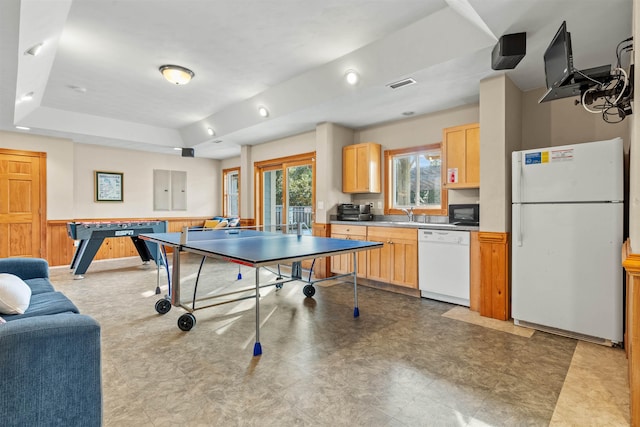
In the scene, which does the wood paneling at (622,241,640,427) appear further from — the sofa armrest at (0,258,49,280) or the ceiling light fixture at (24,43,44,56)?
the ceiling light fixture at (24,43,44,56)

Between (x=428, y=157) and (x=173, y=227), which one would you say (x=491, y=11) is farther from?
(x=173, y=227)

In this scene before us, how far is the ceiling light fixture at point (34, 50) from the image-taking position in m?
2.88

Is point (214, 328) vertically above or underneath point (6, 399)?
underneath

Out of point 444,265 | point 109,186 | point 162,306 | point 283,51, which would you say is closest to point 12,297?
point 162,306

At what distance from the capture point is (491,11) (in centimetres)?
231

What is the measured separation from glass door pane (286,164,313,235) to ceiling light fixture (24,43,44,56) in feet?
12.5

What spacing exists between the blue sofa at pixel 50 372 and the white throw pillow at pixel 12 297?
0.74 m

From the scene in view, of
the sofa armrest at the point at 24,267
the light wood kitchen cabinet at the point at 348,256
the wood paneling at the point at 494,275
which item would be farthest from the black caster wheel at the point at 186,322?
the wood paneling at the point at 494,275

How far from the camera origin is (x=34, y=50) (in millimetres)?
2949

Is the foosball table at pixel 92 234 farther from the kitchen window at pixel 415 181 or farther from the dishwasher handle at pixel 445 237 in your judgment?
the dishwasher handle at pixel 445 237

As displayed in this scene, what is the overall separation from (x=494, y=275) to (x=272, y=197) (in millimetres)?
4642

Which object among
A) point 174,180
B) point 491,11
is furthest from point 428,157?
point 174,180

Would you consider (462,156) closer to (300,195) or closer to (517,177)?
(517,177)

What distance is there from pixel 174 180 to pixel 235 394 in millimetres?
6928
